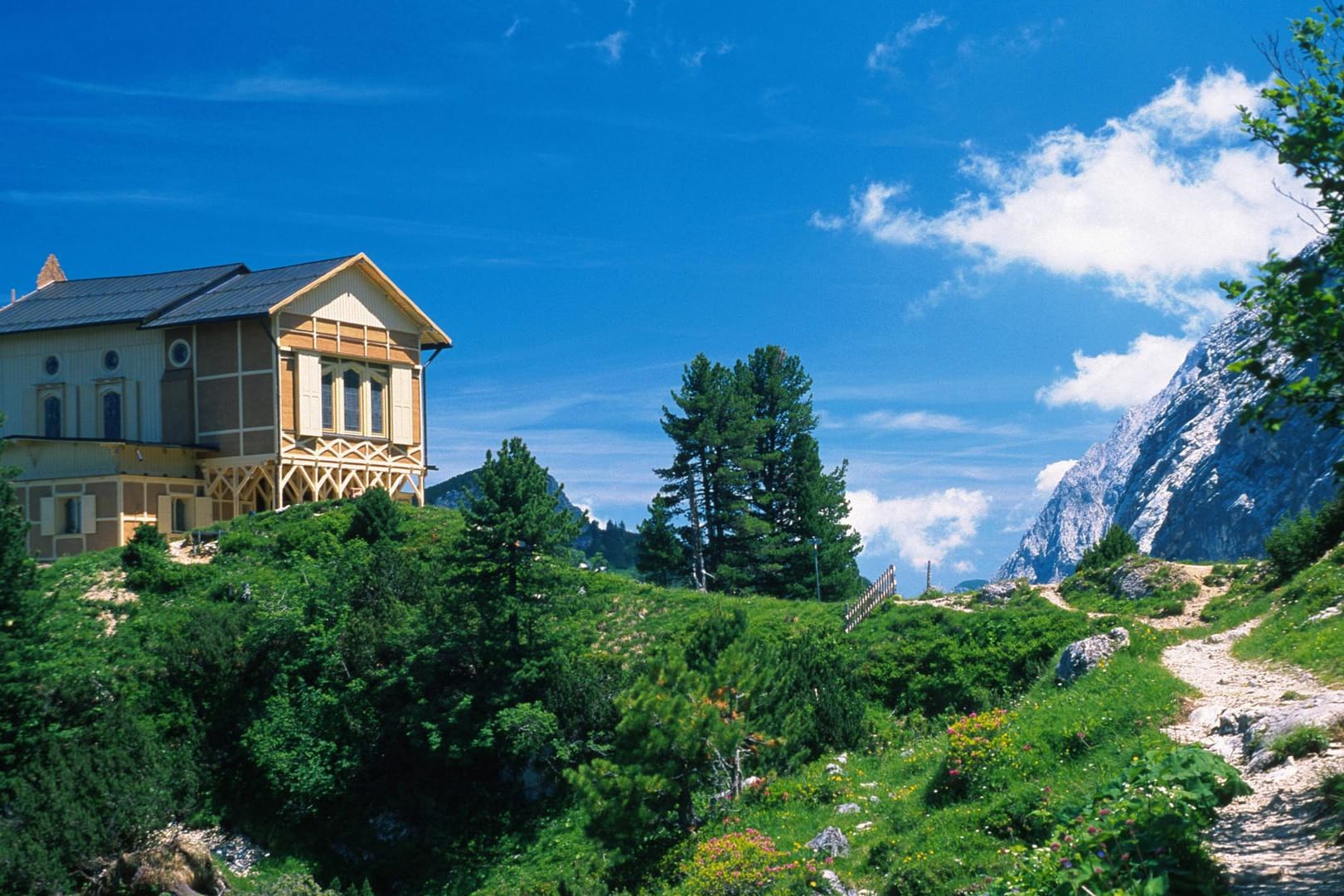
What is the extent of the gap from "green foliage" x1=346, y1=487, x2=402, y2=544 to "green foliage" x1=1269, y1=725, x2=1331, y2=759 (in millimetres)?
29426

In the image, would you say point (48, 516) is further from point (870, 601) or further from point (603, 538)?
point (603, 538)

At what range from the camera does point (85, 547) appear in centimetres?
3922

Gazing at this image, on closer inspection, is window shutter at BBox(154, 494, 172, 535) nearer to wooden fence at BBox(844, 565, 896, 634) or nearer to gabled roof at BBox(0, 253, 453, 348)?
gabled roof at BBox(0, 253, 453, 348)

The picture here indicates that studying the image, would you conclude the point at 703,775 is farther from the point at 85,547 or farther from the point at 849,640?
the point at 85,547

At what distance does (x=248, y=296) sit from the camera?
139 feet

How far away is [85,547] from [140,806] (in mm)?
19073

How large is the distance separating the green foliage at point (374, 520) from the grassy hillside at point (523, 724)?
4.36 feet

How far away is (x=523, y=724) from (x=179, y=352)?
2471cm

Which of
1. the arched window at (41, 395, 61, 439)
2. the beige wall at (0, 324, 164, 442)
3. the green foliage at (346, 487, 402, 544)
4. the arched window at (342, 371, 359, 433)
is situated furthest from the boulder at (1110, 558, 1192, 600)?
the arched window at (41, 395, 61, 439)

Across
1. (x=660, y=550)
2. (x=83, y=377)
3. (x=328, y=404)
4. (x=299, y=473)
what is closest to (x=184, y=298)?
(x=83, y=377)

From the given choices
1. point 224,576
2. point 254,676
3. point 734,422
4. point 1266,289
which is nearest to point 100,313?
point 224,576

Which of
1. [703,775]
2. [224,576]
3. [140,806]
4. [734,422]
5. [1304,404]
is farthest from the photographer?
[734,422]

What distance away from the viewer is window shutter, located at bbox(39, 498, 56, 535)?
39719 millimetres

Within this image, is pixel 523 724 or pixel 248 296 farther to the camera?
pixel 248 296
